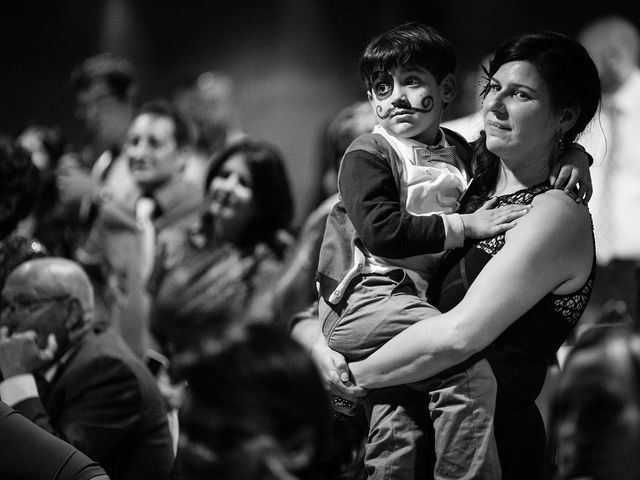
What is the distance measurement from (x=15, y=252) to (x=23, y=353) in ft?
2.06

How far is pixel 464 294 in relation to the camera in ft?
7.52

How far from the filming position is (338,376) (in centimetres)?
231

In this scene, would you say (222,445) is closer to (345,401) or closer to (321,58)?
(345,401)

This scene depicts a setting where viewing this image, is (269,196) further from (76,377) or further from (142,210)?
(76,377)

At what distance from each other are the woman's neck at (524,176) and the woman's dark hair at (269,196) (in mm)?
2081

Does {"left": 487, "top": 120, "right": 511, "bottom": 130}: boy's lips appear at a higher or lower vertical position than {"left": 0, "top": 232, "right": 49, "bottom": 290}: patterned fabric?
higher

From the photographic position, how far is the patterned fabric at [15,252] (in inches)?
149

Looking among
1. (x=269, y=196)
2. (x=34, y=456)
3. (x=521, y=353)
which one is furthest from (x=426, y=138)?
(x=269, y=196)

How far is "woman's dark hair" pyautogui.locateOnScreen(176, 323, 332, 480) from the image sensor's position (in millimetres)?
1604

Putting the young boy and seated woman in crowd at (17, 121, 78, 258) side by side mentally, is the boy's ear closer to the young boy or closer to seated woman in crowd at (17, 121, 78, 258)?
the young boy

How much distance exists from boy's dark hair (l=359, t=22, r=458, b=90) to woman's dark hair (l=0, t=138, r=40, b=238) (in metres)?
2.11

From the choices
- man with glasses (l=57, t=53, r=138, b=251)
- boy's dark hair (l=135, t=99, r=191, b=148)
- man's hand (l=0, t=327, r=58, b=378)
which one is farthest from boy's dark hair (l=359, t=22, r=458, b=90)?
man with glasses (l=57, t=53, r=138, b=251)

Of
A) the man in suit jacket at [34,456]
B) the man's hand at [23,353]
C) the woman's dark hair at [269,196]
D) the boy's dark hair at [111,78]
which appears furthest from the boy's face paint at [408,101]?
the boy's dark hair at [111,78]

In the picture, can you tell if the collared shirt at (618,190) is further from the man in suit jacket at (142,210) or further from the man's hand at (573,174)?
the man's hand at (573,174)
